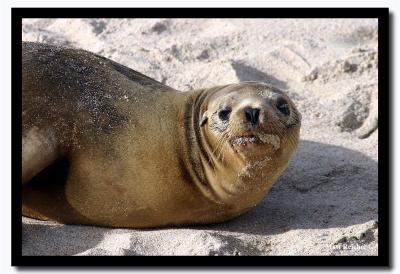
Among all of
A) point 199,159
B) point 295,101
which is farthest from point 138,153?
point 295,101

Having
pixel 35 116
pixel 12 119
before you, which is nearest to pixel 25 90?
pixel 35 116

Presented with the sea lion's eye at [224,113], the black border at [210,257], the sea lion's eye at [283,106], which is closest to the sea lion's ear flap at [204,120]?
the sea lion's eye at [224,113]

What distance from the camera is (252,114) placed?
4914 mm

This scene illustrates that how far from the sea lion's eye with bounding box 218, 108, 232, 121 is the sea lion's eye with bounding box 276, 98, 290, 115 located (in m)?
0.32

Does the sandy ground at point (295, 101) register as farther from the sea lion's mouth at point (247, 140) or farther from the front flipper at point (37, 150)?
the sea lion's mouth at point (247, 140)

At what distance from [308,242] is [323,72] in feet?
9.44

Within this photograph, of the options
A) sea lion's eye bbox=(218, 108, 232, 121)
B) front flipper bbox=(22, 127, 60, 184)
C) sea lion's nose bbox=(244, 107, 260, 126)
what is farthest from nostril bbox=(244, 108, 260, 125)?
front flipper bbox=(22, 127, 60, 184)

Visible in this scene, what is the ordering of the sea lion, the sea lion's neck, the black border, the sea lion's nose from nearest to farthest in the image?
the black border
the sea lion's nose
the sea lion
the sea lion's neck

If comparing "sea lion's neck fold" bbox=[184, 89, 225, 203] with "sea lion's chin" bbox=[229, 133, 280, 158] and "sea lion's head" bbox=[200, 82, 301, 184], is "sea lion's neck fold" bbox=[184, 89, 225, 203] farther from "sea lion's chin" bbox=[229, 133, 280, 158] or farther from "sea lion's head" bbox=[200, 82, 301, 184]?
"sea lion's chin" bbox=[229, 133, 280, 158]

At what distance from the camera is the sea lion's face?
4.92 meters

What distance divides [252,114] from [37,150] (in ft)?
4.16

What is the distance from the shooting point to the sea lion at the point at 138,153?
5102 millimetres

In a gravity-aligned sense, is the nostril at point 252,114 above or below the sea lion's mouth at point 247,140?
above

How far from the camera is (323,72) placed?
763 centimetres
